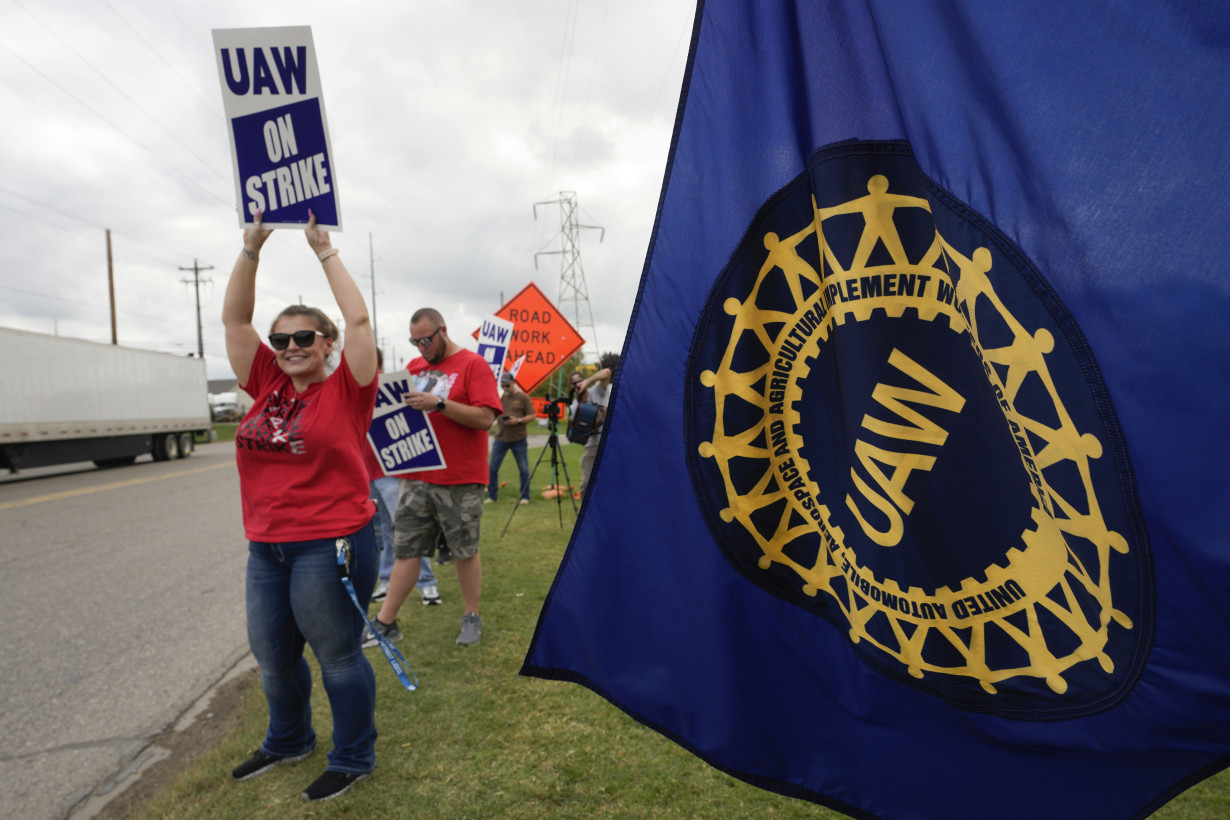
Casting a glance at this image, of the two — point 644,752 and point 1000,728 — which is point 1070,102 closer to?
point 1000,728

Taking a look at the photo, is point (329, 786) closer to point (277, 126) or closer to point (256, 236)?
point (256, 236)

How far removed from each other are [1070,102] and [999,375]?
475 millimetres

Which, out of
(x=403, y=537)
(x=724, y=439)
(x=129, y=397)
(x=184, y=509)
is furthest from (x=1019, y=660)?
(x=129, y=397)

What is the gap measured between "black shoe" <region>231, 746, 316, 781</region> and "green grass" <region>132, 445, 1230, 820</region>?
0.04m

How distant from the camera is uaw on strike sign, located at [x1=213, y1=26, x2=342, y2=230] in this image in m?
2.34

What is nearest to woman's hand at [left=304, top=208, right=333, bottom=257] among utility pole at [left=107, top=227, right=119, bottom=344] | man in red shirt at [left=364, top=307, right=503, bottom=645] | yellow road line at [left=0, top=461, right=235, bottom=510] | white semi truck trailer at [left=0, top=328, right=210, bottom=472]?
man in red shirt at [left=364, top=307, right=503, bottom=645]

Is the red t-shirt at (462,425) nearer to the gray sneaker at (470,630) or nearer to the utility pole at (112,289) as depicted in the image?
the gray sneaker at (470,630)


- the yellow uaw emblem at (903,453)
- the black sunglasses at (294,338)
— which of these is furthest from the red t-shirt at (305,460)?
the yellow uaw emblem at (903,453)

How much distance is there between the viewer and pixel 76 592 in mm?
5574

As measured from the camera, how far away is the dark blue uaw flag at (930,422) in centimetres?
109

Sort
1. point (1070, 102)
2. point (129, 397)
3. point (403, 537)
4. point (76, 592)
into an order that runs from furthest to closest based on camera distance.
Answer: point (129, 397) < point (76, 592) < point (403, 537) < point (1070, 102)

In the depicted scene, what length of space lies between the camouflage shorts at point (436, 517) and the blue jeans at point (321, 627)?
126 centimetres

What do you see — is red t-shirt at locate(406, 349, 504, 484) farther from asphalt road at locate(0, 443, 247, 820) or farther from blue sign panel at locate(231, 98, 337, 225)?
asphalt road at locate(0, 443, 247, 820)

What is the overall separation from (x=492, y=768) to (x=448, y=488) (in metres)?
1.71
